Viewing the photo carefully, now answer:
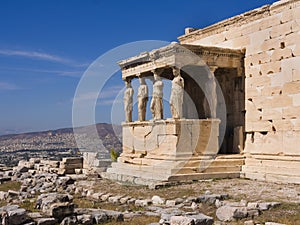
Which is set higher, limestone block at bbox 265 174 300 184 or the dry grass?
limestone block at bbox 265 174 300 184

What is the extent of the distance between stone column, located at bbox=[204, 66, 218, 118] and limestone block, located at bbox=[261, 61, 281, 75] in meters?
1.46

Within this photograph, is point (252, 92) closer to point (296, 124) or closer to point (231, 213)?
point (296, 124)

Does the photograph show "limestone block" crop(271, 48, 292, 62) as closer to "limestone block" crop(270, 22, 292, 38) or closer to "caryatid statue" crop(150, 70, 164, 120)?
"limestone block" crop(270, 22, 292, 38)

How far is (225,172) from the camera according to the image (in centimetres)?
1288

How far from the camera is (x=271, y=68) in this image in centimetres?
1279

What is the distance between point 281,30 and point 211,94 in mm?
2737

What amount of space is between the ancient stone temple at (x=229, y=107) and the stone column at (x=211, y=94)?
0.03 metres

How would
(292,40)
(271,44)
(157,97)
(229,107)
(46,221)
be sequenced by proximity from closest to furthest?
(46,221)
(292,40)
(271,44)
(157,97)
(229,107)

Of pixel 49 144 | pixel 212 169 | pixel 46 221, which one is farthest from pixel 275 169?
pixel 49 144

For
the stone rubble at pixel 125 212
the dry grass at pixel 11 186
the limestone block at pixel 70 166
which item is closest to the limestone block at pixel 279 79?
the stone rubble at pixel 125 212

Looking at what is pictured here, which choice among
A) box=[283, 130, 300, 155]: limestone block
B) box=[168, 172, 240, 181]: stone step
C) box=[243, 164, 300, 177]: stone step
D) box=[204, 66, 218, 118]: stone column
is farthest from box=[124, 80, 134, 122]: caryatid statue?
box=[283, 130, 300, 155]: limestone block

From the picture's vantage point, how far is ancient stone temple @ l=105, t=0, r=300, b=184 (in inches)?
480

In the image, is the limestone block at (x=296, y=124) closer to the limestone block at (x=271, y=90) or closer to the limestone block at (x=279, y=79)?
the limestone block at (x=271, y=90)

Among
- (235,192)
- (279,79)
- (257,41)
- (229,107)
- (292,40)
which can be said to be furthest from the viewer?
(229,107)
